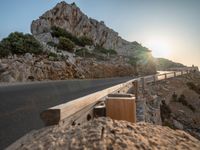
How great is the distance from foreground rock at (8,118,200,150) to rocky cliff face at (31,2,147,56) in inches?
2288

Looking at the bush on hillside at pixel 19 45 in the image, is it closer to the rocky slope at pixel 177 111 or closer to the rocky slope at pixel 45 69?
the rocky slope at pixel 45 69

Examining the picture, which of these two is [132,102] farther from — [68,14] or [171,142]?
[68,14]

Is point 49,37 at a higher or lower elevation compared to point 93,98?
higher

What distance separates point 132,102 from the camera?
3615mm

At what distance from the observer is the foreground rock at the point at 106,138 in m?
2.48

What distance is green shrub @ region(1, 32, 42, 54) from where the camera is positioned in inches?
1155

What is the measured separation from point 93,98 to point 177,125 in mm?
11348

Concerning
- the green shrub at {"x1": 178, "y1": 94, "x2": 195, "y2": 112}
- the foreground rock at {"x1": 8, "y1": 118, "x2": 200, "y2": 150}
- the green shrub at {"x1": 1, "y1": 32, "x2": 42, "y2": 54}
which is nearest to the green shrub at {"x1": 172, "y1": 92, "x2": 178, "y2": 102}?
the green shrub at {"x1": 178, "y1": 94, "x2": 195, "y2": 112}

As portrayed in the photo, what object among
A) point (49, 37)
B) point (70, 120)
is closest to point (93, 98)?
point (70, 120)

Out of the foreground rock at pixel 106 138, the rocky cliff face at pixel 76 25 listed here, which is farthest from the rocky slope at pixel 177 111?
the rocky cliff face at pixel 76 25

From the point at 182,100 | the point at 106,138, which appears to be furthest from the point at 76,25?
the point at 106,138

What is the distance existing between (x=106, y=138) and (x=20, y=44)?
3016cm

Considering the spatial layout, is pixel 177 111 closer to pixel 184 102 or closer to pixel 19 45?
pixel 184 102

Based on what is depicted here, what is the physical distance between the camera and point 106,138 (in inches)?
101
